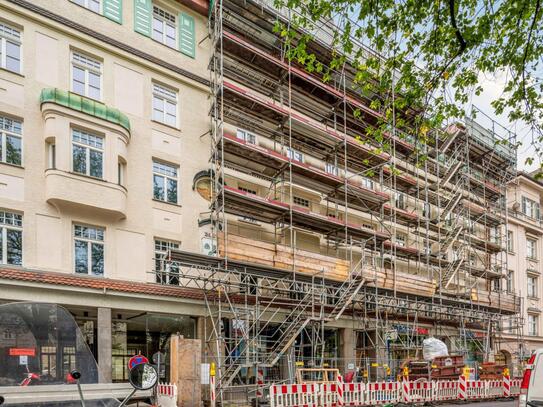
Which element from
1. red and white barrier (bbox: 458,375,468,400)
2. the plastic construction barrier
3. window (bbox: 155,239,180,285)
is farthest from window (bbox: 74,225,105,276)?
red and white barrier (bbox: 458,375,468,400)

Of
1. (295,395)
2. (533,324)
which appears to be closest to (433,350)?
(295,395)

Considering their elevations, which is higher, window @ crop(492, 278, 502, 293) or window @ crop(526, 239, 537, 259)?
window @ crop(526, 239, 537, 259)

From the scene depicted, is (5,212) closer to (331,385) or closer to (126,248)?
(126,248)

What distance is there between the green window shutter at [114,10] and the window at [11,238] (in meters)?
8.28

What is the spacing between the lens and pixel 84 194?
17.7 metres

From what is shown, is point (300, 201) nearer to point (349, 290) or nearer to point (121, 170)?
point (349, 290)

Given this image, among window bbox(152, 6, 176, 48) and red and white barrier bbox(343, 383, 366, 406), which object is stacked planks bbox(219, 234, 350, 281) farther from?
window bbox(152, 6, 176, 48)

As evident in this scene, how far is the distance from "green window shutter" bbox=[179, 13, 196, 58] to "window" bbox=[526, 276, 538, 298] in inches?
1321

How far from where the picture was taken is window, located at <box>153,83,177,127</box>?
21.3 metres

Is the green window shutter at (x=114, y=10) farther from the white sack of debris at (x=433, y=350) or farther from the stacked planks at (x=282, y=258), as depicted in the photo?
the white sack of debris at (x=433, y=350)

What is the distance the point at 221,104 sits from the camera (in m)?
21.5

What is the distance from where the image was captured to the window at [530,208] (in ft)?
145

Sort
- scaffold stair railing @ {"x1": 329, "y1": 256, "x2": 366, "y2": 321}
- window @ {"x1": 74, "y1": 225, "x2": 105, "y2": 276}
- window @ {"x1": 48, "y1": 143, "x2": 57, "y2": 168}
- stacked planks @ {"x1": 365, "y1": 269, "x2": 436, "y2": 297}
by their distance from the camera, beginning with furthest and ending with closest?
stacked planks @ {"x1": 365, "y1": 269, "x2": 436, "y2": 297} → scaffold stair railing @ {"x1": 329, "y1": 256, "x2": 366, "y2": 321} → window @ {"x1": 74, "y1": 225, "x2": 105, "y2": 276} → window @ {"x1": 48, "y1": 143, "x2": 57, "y2": 168}

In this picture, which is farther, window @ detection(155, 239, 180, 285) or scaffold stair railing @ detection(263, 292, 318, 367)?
window @ detection(155, 239, 180, 285)
